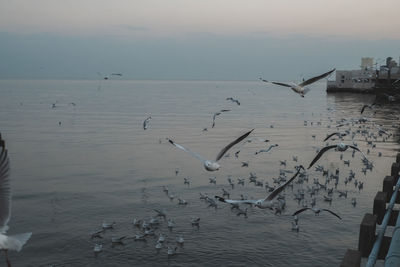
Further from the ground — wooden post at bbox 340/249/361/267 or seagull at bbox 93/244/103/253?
wooden post at bbox 340/249/361/267

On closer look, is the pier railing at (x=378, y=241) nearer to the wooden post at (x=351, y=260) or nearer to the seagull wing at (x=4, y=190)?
the wooden post at (x=351, y=260)

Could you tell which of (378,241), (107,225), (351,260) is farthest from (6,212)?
(107,225)

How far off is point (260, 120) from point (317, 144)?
64.8ft

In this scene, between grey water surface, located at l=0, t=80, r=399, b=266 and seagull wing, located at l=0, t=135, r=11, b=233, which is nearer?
seagull wing, located at l=0, t=135, r=11, b=233

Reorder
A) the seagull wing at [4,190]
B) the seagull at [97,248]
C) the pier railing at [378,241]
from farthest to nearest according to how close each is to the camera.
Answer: the seagull at [97,248] < the seagull wing at [4,190] < the pier railing at [378,241]

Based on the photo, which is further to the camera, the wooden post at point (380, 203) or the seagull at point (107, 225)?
the seagull at point (107, 225)

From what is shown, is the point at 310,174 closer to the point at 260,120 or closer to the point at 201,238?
the point at 201,238

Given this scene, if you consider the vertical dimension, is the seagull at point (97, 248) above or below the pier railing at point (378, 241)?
below

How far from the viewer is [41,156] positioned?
28297 millimetres

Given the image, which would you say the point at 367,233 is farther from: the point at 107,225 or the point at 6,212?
the point at 107,225

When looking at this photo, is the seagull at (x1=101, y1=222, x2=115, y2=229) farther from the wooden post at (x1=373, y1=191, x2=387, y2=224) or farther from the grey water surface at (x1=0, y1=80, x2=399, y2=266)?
the wooden post at (x1=373, y1=191, x2=387, y2=224)

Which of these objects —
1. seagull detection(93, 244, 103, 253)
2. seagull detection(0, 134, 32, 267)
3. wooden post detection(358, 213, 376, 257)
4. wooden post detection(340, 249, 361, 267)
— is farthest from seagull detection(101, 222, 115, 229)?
wooden post detection(340, 249, 361, 267)

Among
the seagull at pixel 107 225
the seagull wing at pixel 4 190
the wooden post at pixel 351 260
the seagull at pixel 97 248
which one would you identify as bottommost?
the seagull at pixel 97 248

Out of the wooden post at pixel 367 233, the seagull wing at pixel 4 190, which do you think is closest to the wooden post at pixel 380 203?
the wooden post at pixel 367 233
